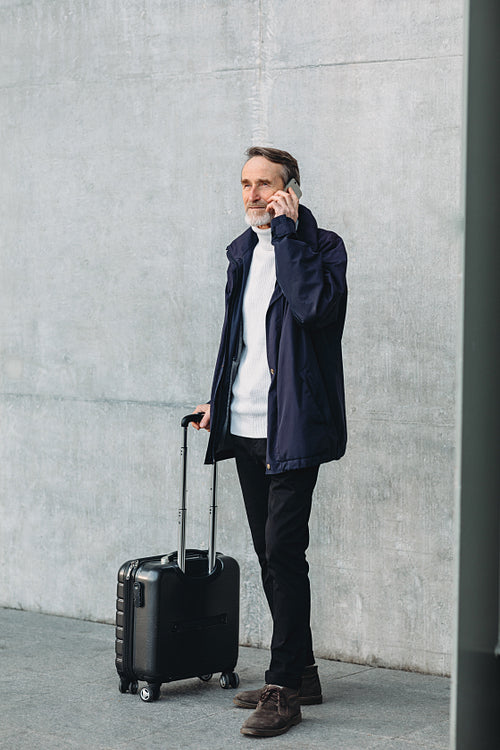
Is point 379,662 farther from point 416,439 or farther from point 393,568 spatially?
point 416,439

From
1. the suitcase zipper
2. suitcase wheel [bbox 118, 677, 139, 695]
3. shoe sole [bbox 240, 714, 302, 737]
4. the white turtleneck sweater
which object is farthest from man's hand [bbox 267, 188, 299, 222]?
suitcase wheel [bbox 118, 677, 139, 695]

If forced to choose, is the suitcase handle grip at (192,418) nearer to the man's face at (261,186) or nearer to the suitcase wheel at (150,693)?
the man's face at (261,186)

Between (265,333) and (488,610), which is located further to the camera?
(265,333)

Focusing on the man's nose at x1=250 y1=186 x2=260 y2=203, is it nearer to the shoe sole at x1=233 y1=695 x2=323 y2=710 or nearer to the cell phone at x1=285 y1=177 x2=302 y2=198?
the cell phone at x1=285 y1=177 x2=302 y2=198

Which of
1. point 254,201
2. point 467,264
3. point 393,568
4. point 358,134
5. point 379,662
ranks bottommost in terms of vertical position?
point 379,662

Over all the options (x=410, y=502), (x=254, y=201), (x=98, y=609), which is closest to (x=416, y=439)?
(x=410, y=502)

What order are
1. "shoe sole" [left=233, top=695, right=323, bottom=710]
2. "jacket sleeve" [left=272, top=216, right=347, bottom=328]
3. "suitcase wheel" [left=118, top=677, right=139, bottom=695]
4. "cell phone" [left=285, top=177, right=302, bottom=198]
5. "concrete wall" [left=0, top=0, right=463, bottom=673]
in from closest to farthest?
"jacket sleeve" [left=272, top=216, right=347, bottom=328]
"cell phone" [left=285, top=177, right=302, bottom=198]
"shoe sole" [left=233, top=695, right=323, bottom=710]
"suitcase wheel" [left=118, top=677, right=139, bottom=695]
"concrete wall" [left=0, top=0, right=463, bottom=673]

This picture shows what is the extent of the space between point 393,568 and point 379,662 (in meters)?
0.41

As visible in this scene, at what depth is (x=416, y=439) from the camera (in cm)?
464

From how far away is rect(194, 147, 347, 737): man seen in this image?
3.82 meters

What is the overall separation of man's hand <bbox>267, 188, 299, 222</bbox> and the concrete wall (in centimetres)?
73

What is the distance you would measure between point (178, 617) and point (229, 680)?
0.41 m

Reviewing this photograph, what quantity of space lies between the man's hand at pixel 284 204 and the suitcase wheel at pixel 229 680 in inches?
71.0

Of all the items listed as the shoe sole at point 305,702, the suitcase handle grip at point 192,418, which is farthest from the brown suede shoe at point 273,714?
the suitcase handle grip at point 192,418
